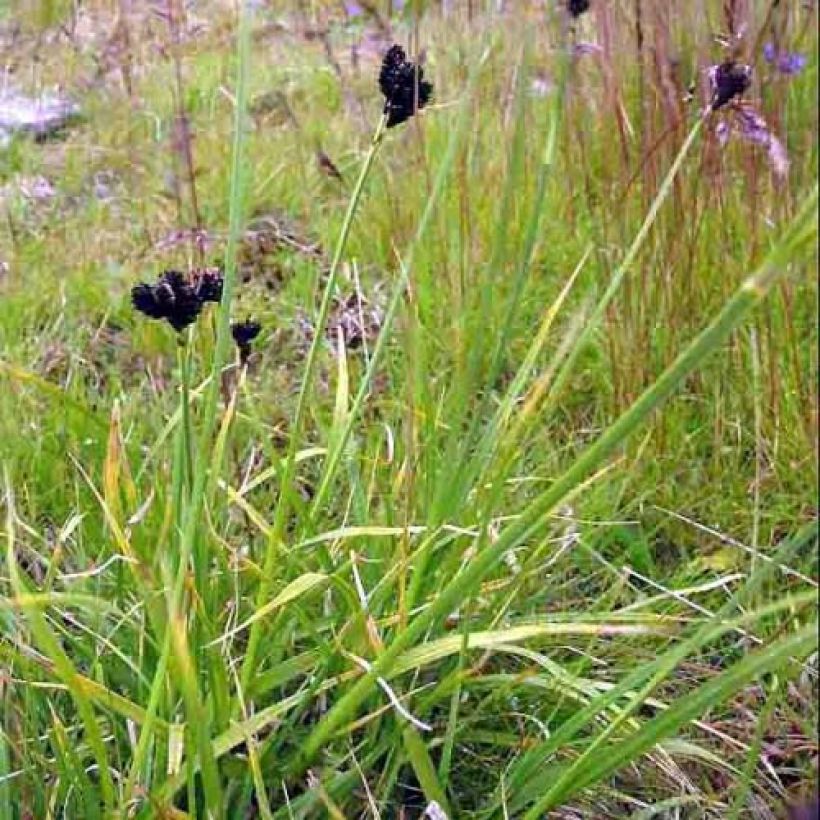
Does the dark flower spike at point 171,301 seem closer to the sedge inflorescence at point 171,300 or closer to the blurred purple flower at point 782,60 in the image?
the sedge inflorescence at point 171,300

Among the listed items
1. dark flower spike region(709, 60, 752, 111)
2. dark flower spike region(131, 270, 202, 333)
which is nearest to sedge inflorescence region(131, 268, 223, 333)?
dark flower spike region(131, 270, 202, 333)

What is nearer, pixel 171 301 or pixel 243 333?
pixel 171 301

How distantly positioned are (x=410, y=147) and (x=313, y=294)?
291 millimetres

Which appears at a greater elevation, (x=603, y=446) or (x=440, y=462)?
(x=603, y=446)

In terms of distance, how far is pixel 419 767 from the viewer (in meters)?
0.91

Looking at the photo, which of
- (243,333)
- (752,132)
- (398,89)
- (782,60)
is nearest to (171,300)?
(243,333)

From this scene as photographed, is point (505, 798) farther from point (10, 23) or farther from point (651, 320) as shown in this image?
point (10, 23)

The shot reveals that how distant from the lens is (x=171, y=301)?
2.81ft

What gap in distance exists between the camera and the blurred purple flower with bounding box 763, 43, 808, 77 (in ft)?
5.12

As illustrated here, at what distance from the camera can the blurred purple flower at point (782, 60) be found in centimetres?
156

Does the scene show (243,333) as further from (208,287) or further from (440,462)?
(440,462)

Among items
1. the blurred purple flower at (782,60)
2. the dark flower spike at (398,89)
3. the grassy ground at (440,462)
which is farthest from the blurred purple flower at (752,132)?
the dark flower spike at (398,89)

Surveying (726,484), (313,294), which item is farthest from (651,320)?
(313,294)

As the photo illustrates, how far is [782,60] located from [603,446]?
113cm
